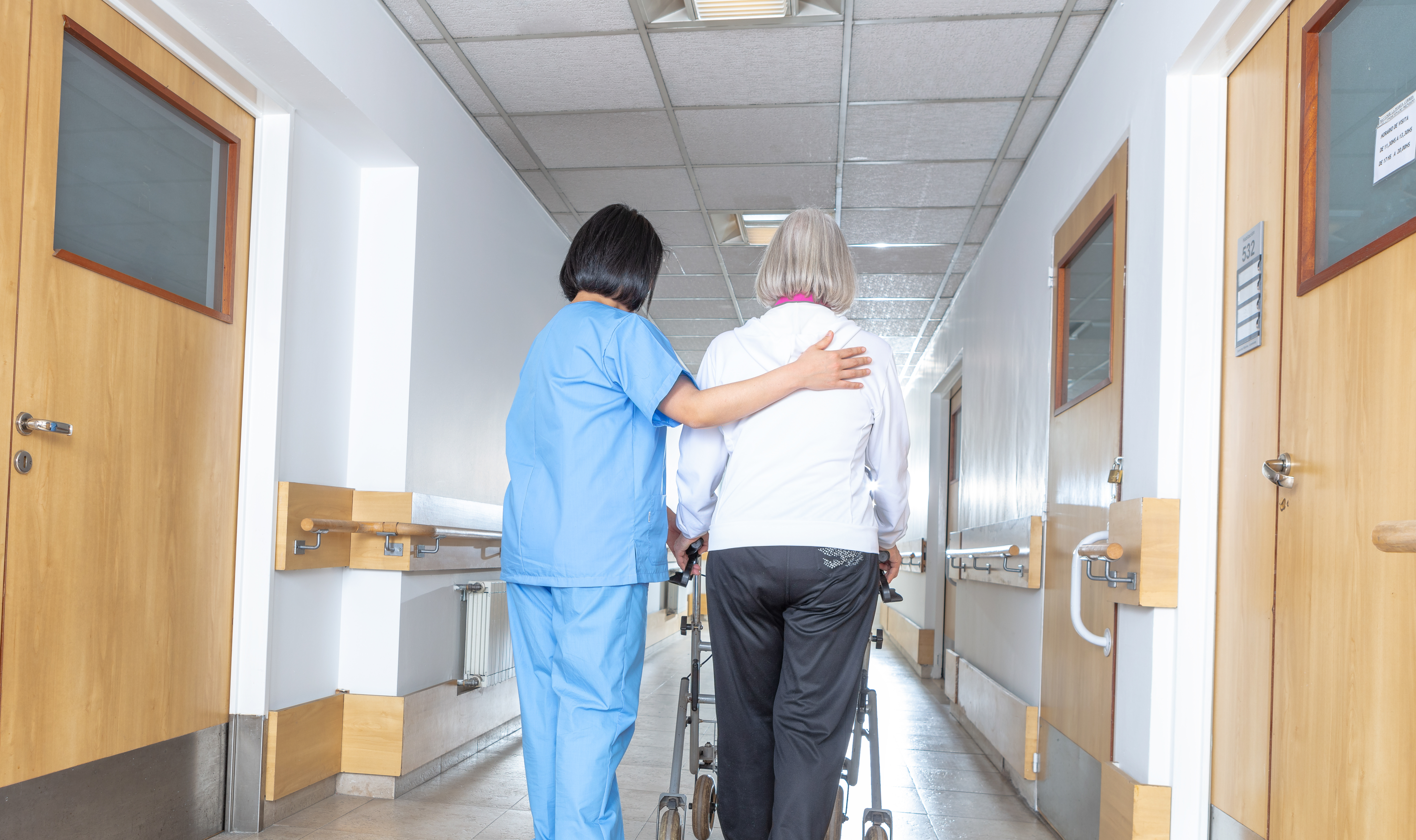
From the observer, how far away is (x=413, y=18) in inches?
133

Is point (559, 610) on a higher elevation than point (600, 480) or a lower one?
lower

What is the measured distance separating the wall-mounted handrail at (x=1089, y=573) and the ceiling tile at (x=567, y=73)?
2.29m

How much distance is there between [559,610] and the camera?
6.03 ft

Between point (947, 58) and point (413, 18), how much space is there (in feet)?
6.26

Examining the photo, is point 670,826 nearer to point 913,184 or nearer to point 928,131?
point 928,131

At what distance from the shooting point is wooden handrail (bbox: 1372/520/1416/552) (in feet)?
3.52

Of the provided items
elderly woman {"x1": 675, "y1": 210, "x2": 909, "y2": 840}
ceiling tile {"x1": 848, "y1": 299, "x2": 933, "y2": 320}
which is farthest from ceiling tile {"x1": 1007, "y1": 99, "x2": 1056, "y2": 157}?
ceiling tile {"x1": 848, "y1": 299, "x2": 933, "y2": 320}

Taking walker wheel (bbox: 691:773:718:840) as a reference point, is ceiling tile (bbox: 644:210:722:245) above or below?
above

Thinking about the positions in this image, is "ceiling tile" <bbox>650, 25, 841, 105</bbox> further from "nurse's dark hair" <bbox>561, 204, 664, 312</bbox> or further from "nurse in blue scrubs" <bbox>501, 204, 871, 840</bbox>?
"nurse in blue scrubs" <bbox>501, 204, 871, 840</bbox>

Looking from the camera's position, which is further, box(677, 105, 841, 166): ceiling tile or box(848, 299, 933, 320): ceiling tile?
box(848, 299, 933, 320): ceiling tile

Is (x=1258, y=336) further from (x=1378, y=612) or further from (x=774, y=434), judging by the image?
(x=774, y=434)

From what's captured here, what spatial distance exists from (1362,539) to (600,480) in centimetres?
134

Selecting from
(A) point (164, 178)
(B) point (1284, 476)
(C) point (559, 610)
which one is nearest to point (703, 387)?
(C) point (559, 610)

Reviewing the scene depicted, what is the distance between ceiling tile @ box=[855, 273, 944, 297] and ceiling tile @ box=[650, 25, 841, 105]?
2660 millimetres
